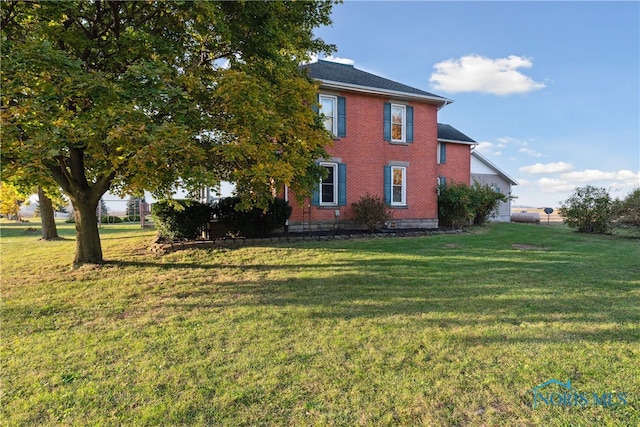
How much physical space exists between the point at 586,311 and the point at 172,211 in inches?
416

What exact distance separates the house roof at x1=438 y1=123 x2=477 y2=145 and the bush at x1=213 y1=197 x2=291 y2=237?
1504cm

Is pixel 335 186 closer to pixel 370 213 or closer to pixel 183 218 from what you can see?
pixel 370 213

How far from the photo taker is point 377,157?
15.3 meters

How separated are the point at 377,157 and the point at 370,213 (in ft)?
9.29

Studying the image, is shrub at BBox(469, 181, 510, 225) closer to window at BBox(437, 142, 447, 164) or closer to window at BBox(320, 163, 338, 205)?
window at BBox(437, 142, 447, 164)

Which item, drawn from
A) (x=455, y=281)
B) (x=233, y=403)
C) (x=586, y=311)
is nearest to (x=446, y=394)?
(x=233, y=403)

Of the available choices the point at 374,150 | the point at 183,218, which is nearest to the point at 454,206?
the point at 374,150

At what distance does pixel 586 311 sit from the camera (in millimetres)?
5020

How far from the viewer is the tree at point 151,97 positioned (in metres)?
5.29

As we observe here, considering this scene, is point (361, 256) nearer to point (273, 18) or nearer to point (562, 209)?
point (273, 18)

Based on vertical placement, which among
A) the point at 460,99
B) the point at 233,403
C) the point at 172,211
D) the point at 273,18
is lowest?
the point at 233,403

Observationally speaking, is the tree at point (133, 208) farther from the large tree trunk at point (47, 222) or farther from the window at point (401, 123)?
the window at point (401, 123)

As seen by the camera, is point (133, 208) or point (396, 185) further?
point (133, 208)

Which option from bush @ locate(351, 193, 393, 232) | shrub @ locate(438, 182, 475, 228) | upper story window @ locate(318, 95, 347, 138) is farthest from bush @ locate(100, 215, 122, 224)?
shrub @ locate(438, 182, 475, 228)
